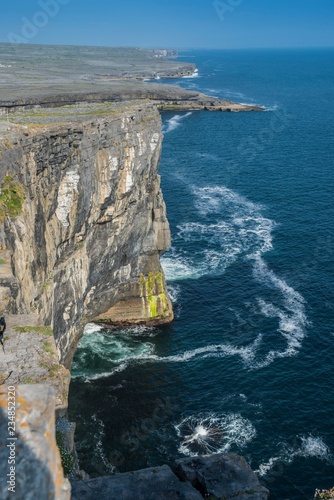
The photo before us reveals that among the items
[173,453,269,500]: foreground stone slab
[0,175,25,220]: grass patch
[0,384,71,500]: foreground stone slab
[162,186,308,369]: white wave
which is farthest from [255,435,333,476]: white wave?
[0,384,71,500]: foreground stone slab

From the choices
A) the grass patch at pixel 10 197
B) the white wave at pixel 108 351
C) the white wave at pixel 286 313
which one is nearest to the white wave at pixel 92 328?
the white wave at pixel 108 351

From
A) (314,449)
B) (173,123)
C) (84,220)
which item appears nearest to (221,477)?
(314,449)

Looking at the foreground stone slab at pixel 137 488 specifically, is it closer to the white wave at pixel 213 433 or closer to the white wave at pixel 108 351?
the white wave at pixel 213 433

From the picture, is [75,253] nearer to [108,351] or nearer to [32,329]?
[108,351]

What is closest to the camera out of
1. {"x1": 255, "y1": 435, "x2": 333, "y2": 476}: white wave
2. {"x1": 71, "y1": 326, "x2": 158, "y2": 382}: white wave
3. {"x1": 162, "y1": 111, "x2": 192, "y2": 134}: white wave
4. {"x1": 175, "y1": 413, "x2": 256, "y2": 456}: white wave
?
{"x1": 255, "y1": 435, "x2": 333, "y2": 476}: white wave

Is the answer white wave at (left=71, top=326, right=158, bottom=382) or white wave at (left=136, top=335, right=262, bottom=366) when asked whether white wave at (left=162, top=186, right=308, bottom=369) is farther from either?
white wave at (left=71, top=326, right=158, bottom=382)

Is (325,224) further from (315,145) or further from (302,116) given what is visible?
(302,116)

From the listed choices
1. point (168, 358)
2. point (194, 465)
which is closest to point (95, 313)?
point (168, 358)
